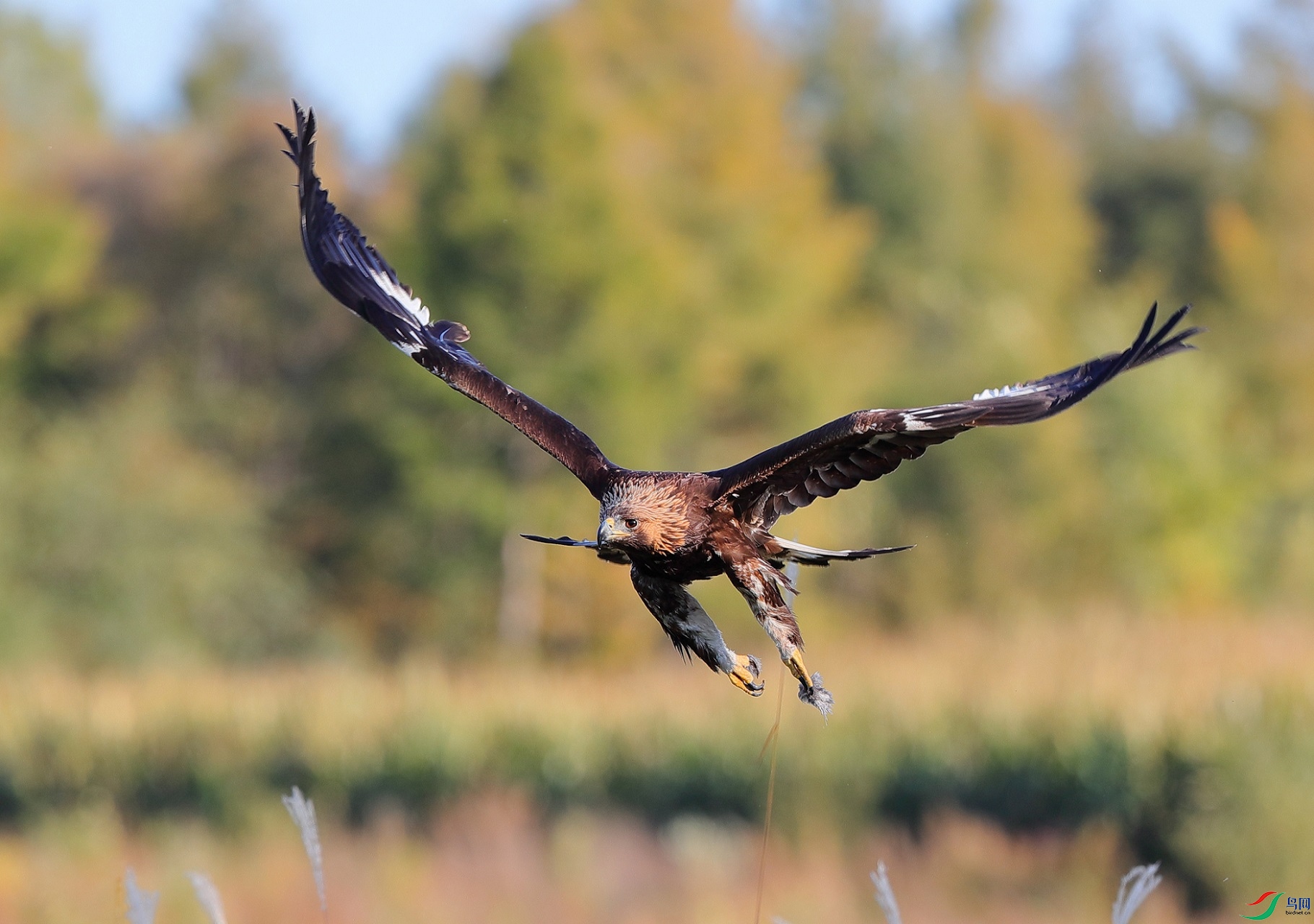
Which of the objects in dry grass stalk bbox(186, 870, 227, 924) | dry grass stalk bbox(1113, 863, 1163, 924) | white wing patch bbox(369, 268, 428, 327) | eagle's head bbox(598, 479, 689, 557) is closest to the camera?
dry grass stalk bbox(1113, 863, 1163, 924)

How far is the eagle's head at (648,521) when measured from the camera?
16.2ft

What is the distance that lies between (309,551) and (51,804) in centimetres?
1622

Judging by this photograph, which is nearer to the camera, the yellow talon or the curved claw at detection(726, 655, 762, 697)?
the yellow talon

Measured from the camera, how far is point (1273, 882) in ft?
43.8

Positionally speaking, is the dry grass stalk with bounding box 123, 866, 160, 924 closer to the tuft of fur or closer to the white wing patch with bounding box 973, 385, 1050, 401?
the tuft of fur

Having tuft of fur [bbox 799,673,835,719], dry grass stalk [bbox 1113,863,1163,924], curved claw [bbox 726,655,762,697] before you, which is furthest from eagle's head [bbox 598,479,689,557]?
dry grass stalk [bbox 1113,863,1163,924]

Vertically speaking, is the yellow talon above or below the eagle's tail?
below

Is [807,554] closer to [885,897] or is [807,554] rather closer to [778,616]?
[778,616]

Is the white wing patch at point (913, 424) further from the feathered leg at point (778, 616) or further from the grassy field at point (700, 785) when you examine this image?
the grassy field at point (700, 785)

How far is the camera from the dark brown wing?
15.0 ft

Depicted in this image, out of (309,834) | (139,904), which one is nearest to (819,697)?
(309,834)

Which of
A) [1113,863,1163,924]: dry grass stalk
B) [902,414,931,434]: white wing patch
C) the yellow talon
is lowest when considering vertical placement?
[1113,863,1163,924]: dry grass stalk

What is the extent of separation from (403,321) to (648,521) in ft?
5.58

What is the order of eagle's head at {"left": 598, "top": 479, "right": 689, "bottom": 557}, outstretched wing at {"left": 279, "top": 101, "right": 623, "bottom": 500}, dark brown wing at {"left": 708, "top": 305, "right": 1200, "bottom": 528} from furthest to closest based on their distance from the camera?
1. outstretched wing at {"left": 279, "top": 101, "right": 623, "bottom": 500}
2. eagle's head at {"left": 598, "top": 479, "right": 689, "bottom": 557}
3. dark brown wing at {"left": 708, "top": 305, "right": 1200, "bottom": 528}
